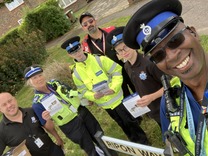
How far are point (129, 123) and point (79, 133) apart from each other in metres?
0.89

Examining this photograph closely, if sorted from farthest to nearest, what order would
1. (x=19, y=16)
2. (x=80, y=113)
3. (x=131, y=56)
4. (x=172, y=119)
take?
(x=19, y=16) < (x=80, y=113) < (x=131, y=56) < (x=172, y=119)

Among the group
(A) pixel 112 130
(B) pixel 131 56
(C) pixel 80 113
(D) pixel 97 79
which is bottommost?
(A) pixel 112 130

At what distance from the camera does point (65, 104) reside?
157 inches

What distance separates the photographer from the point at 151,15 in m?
1.66

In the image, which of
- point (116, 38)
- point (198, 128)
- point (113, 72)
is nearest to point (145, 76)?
point (116, 38)

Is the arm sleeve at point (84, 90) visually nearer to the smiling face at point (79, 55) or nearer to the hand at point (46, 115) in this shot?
the smiling face at point (79, 55)

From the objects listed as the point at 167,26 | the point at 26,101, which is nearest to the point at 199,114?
the point at 167,26

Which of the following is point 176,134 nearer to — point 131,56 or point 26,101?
point 131,56

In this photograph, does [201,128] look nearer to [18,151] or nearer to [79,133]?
[18,151]

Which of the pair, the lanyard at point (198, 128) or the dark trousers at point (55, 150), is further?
the dark trousers at point (55, 150)

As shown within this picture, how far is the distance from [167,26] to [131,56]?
61.3 inches

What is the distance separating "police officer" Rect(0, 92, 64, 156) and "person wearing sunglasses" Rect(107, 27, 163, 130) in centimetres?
164

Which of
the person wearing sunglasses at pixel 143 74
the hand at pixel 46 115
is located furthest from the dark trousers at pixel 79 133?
the person wearing sunglasses at pixel 143 74

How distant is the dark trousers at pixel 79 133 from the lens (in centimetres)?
405
